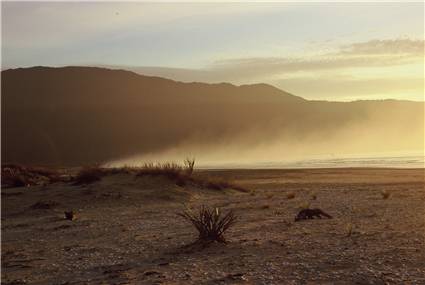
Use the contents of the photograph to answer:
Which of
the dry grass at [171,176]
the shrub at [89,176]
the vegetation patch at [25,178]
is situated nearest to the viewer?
the dry grass at [171,176]

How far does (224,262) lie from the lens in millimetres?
8836

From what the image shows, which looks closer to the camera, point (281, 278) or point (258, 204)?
point (281, 278)

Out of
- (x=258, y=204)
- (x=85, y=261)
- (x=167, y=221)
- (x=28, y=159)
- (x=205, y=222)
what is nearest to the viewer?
(x=85, y=261)

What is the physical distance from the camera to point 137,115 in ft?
340

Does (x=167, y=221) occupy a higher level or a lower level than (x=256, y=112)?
lower

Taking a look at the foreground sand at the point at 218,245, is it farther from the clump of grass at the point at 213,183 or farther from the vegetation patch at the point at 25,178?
the vegetation patch at the point at 25,178

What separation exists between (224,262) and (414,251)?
9.18ft

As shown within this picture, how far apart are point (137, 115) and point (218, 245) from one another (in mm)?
94351

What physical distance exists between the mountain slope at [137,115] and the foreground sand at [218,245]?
203 ft

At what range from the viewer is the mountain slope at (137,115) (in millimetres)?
87938

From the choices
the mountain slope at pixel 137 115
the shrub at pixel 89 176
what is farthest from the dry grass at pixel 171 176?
the mountain slope at pixel 137 115

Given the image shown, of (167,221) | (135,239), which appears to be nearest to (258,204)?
(167,221)

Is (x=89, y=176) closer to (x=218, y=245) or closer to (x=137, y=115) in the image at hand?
(x=218, y=245)

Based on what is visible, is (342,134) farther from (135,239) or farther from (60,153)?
(135,239)
